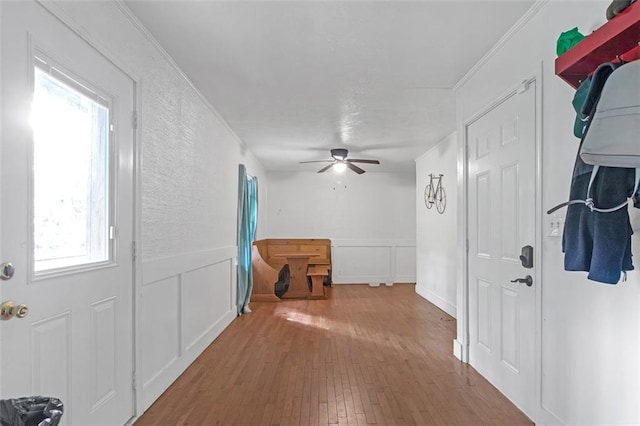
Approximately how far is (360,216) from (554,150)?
20.2 ft

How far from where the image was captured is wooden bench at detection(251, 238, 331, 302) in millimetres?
6156

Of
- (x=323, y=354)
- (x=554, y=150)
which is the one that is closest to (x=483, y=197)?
(x=554, y=150)

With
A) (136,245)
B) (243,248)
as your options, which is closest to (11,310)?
(136,245)

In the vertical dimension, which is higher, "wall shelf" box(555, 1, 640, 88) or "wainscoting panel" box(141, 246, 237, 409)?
"wall shelf" box(555, 1, 640, 88)

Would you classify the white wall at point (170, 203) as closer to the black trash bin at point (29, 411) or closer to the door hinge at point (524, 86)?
the black trash bin at point (29, 411)

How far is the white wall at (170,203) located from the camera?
7.29ft

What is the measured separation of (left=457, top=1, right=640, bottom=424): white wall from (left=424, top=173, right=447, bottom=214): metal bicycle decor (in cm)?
321

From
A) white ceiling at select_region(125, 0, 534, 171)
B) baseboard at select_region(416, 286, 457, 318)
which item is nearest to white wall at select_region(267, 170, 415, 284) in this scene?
A: baseboard at select_region(416, 286, 457, 318)

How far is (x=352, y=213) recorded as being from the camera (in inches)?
323

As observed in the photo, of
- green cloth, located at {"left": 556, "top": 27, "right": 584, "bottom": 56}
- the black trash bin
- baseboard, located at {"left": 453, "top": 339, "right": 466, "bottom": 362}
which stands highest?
green cloth, located at {"left": 556, "top": 27, "right": 584, "bottom": 56}

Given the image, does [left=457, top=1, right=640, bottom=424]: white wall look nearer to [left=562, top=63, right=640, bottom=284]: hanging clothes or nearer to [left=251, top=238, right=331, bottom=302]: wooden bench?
[left=562, top=63, right=640, bottom=284]: hanging clothes

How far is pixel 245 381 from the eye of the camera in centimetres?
289

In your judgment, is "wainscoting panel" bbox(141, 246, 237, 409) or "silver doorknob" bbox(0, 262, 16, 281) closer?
"silver doorknob" bbox(0, 262, 16, 281)

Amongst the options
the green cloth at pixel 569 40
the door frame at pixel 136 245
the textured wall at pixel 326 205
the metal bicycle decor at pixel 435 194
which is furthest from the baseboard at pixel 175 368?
the textured wall at pixel 326 205
